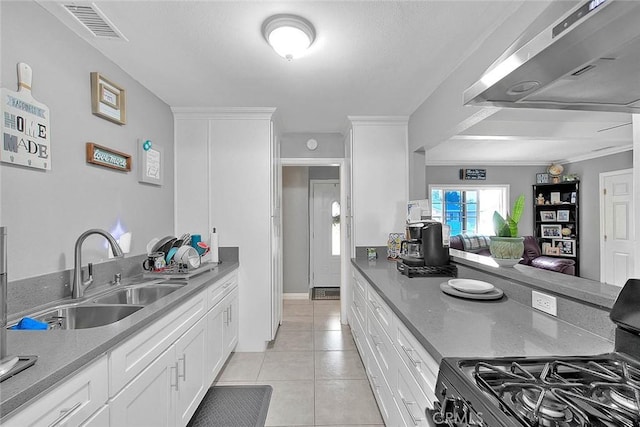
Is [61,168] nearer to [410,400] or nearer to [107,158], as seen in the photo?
[107,158]

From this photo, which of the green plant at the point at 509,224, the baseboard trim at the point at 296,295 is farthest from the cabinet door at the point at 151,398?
the baseboard trim at the point at 296,295

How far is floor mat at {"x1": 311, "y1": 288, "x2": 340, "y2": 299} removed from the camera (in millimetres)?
5055

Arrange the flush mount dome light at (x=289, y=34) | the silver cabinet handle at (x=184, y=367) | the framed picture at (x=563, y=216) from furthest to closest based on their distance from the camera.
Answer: the framed picture at (x=563, y=216)
the silver cabinet handle at (x=184, y=367)
the flush mount dome light at (x=289, y=34)

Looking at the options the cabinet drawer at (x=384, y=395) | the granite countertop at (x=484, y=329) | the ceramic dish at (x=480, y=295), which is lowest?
the cabinet drawer at (x=384, y=395)

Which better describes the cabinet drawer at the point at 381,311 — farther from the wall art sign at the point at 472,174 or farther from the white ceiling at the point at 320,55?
the wall art sign at the point at 472,174

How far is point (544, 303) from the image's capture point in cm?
140

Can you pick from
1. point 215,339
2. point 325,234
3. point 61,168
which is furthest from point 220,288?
point 325,234

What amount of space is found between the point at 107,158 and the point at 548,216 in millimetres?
7543

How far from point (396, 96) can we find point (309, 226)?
112 inches

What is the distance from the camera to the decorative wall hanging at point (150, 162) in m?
2.45

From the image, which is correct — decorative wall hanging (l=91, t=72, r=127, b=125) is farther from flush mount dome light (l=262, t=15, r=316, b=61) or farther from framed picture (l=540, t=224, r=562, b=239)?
framed picture (l=540, t=224, r=562, b=239)

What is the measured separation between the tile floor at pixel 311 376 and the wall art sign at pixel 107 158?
193 cm

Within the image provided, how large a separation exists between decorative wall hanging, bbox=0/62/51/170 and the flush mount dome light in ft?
4.04

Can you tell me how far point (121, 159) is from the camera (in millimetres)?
2184
